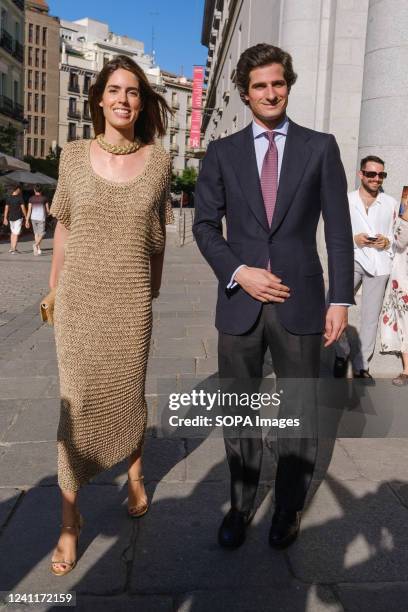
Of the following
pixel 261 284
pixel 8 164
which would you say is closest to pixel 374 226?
pixel 261 284

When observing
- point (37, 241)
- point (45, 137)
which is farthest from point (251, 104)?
point (45, 137)

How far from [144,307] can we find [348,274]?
0.91m

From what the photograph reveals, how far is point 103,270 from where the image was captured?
2.80 m

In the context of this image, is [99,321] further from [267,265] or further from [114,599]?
[114,599]

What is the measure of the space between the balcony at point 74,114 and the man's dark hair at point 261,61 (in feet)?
312

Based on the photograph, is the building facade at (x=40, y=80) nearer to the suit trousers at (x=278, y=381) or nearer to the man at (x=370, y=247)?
the man at (x=370, y=247)

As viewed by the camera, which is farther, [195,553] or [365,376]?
[365,376]

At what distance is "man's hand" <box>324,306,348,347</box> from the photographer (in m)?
2.82

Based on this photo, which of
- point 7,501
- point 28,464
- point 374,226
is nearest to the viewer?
point 7,501

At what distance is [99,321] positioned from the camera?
2842 millimetres

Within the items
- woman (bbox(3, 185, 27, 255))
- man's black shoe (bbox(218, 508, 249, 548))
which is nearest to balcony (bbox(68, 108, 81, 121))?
woman (bbox(3, 185, 27, 255))

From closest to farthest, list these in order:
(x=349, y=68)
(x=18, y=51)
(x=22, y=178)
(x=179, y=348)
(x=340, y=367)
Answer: (x=340, y=367) < (x=179, y=348) < (x=349, y=68) < (x=22, y=178) < (x=18, y=51)

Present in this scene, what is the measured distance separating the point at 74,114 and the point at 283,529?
96365mm

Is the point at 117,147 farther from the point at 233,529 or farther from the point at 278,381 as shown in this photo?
the point at 233,529
